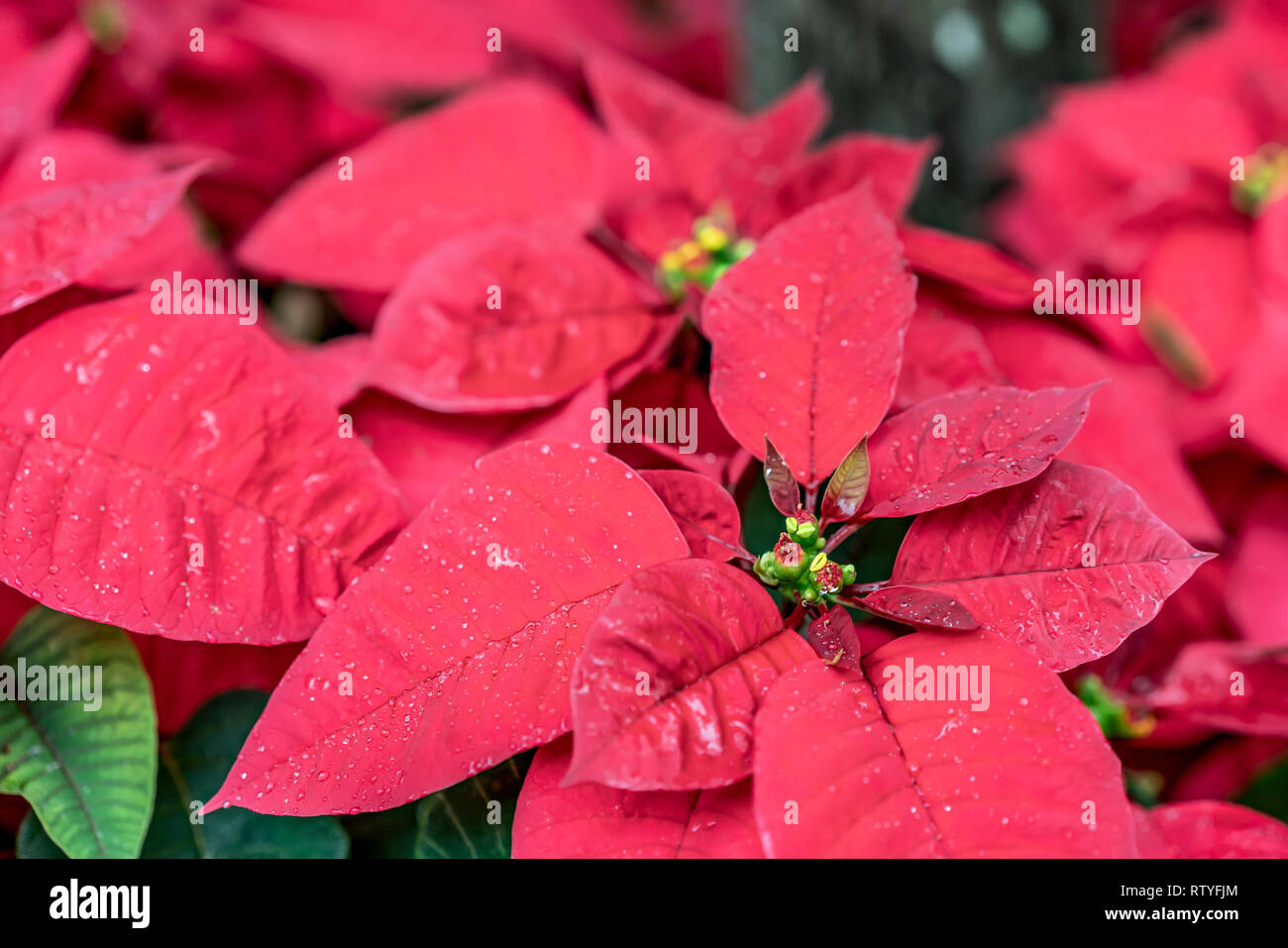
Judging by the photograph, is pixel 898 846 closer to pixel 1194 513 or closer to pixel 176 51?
pixel 1194 513

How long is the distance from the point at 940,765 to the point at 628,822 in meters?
0.11

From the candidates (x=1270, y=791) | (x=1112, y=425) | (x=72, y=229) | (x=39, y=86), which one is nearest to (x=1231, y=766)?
(x=1270, y=791)

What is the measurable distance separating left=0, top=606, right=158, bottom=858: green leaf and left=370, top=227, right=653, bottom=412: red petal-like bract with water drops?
167mm

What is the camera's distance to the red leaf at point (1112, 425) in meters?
0.47

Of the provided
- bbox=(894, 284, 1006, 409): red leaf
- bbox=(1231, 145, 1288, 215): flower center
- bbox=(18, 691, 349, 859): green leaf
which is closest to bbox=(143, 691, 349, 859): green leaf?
bbox=(18, 691, 349, 859): green leaf

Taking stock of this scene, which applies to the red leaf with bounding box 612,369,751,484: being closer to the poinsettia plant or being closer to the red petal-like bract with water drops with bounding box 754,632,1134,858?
the poinsettia plant

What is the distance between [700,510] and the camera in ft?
1.23

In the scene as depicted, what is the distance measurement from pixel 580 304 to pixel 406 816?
250mm

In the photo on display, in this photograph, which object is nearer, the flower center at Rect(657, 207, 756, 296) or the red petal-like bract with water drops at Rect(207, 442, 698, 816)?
the red petal-like bract with water drops at Rect(207, 442, 698, 816)

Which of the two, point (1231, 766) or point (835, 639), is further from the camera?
point (1231, 766)

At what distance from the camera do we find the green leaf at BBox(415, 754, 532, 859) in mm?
381

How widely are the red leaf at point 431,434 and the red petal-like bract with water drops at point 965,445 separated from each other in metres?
0.13

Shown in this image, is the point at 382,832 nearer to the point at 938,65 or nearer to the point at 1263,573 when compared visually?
the point at 1263,573
